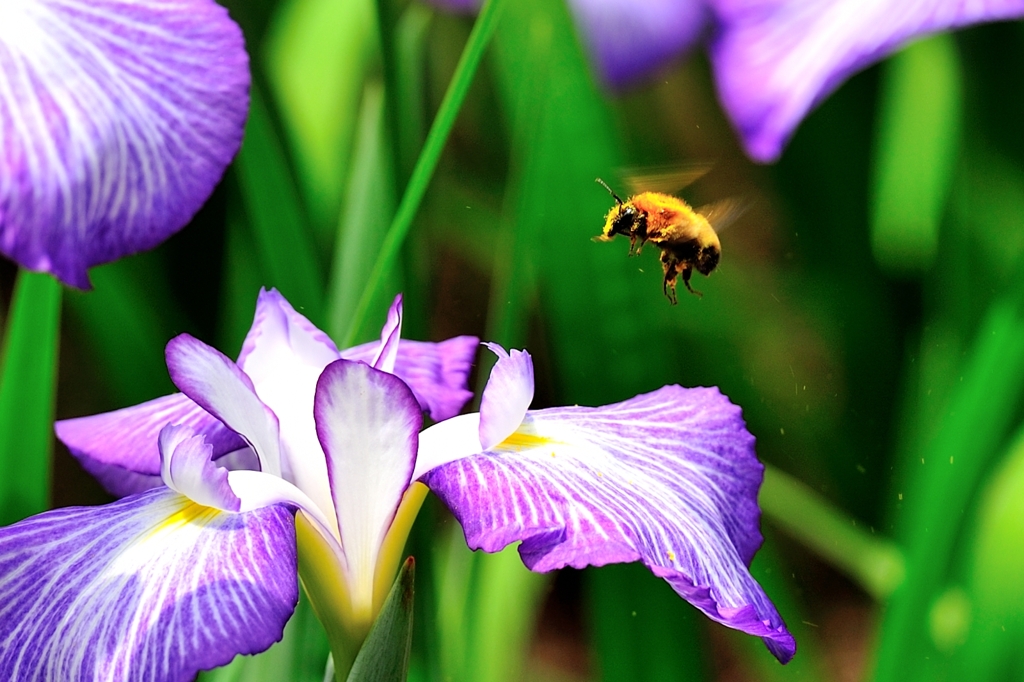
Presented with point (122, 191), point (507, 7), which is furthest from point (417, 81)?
point (122, 191)

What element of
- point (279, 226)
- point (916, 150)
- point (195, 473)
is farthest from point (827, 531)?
point (195, 473)

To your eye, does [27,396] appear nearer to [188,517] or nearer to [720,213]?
[188,517]

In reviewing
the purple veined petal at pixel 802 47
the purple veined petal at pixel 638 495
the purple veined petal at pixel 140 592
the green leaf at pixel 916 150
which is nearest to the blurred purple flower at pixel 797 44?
the purple veined petal at pixel 802 47

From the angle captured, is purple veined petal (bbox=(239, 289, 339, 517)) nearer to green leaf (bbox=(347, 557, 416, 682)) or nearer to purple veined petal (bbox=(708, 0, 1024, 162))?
green leaf (bbox=(347, 557, 416, 682))

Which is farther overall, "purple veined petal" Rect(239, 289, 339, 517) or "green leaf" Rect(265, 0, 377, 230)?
"green leaf" Rect(265, 0, 377, 230)

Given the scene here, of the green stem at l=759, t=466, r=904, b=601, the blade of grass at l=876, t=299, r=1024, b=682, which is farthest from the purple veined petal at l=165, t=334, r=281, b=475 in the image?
the green stem at l=759, t=466, r=904, b=601

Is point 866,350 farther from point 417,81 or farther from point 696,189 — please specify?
point 417,81

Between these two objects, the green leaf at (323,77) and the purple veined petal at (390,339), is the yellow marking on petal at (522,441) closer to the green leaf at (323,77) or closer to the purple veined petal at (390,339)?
the purple veined petal at (390,339)
